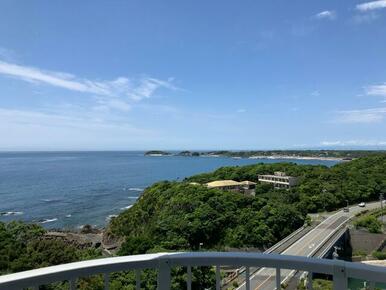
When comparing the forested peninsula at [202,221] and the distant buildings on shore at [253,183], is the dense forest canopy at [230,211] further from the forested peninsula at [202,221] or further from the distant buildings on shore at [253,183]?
the distant buildings on shore at [253,183]

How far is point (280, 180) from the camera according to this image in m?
51.6

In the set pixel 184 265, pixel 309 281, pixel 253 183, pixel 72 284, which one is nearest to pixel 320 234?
pixel 253 183

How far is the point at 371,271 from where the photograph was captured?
187 centimetres

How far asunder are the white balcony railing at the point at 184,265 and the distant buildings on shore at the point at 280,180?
162 feet

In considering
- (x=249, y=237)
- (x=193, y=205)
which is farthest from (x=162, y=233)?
(x=249, y=237)

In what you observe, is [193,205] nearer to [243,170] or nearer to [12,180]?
[243,170]

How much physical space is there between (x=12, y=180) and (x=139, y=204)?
172ft

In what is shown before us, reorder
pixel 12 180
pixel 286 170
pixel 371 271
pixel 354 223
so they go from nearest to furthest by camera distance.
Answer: pixel 371 271 → pixel 354 223 → pixel 286 170 → pixel 12 180

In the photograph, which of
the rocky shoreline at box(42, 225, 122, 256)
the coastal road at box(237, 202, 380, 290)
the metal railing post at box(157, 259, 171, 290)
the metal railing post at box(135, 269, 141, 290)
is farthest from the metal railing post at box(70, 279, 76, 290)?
the rocky shoreline at box(42, 225, 122, 256)

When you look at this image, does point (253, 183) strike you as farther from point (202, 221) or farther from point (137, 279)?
point (137, 279)

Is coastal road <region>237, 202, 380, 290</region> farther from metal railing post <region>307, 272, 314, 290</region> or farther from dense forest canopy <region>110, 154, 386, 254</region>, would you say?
metal railing post <region>307, 272, 314, 290</region>

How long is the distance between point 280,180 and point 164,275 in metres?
51.1

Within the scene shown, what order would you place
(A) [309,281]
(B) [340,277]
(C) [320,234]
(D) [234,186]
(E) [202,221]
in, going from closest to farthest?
(B) [340,277] → (A) [309,281] → (C) [320,234] → (E) [202,221] → (D) [234,186]

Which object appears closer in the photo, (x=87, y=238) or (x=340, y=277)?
(x=340, y=277)
